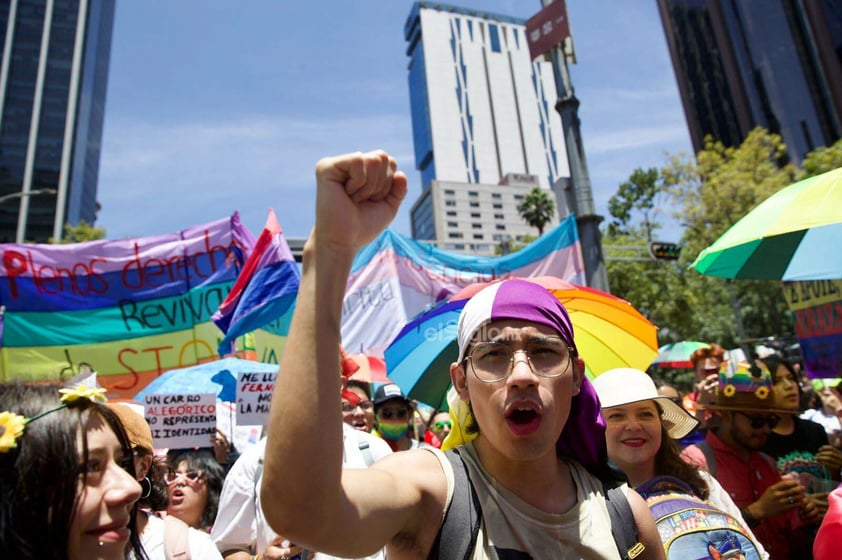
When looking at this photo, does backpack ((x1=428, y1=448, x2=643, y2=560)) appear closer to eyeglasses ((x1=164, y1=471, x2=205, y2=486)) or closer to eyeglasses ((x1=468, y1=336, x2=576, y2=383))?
eyeglasses ((x1=468, y1=336, x2=576, y2=383))

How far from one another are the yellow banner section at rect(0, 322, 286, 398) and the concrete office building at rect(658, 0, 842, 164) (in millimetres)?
34985

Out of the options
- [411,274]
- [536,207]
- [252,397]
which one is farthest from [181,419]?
[536,207]

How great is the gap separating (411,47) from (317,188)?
145 metres

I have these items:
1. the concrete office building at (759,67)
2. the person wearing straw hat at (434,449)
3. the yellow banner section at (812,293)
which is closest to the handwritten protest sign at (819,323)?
the yellow banner section at (812,293)

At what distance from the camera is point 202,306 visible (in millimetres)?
8016

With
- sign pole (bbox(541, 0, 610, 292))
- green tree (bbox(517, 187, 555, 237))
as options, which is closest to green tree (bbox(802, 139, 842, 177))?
sign pole (bbox(541, 0, 610, 292))

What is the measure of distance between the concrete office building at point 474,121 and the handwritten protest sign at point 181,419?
112 m

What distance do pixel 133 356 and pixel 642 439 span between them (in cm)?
723

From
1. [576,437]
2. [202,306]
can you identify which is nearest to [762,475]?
[576,437]

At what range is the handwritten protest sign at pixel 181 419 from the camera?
4289mm

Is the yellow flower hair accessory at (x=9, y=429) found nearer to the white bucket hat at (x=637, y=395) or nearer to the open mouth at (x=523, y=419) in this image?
the open mouth at (x=523, y=419)

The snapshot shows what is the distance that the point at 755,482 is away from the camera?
3.17 meters

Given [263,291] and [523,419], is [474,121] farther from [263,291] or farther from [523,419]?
[523,419]

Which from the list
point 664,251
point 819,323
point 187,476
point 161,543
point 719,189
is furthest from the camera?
point 719,189
